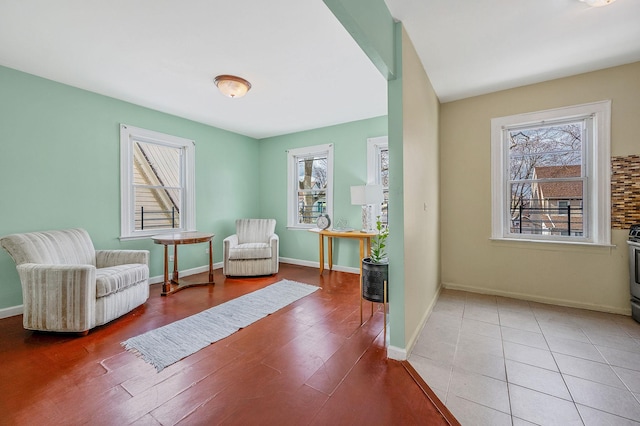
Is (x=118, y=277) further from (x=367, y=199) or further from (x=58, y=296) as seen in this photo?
(x=367, y=199)

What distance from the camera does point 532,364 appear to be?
6.23ft

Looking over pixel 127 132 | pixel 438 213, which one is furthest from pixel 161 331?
pixel 438 213

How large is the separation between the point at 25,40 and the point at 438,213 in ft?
15.0

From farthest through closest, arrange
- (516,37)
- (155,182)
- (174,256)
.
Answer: (155,182)
(174,256)
(516,37)

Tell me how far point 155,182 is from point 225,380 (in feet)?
13.4

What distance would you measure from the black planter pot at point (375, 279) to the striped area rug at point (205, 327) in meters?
1.17

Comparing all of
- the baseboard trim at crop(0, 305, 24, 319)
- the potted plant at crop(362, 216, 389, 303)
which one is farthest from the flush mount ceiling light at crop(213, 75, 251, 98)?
the baseboard trim at crop(0, 305, 24, 319)

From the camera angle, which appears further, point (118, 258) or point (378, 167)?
point (378, 167)

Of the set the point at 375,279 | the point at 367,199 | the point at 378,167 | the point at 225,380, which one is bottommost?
the point at 225,380

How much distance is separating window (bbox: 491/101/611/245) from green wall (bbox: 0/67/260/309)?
15.2ft

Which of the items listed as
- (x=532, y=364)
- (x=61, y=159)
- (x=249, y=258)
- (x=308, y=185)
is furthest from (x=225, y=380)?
(x=308, y=185)

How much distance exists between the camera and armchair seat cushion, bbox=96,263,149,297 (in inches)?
95.3

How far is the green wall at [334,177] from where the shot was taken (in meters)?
4.39

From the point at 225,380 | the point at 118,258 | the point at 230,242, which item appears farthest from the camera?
the point at 230,242
